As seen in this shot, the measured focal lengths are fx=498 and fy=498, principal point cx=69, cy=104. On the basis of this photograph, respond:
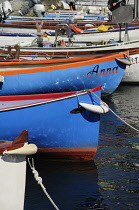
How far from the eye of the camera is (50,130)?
30.9ft

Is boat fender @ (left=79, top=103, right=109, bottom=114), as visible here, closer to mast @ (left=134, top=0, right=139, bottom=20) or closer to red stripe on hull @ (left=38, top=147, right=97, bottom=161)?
red stripe on hull @ (left=38, top=147, right=97, bottom=161)

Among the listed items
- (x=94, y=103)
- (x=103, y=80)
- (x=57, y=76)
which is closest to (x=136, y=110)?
(x=103, y=80)

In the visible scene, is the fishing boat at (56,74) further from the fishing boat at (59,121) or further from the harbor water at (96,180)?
the fishing boat at (59,121)

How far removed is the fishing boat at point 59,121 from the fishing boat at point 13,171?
1831 mm

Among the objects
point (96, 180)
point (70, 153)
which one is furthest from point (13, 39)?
point (96, 180)

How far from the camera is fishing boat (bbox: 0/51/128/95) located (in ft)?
43.6

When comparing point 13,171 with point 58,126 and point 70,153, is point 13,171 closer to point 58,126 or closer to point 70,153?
point 58,126

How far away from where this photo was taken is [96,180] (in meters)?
9.12

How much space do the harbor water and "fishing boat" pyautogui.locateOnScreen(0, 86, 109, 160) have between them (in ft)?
1.19

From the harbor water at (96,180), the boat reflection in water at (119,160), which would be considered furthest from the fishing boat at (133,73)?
the harbor water at (96,180)

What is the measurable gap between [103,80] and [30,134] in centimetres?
615

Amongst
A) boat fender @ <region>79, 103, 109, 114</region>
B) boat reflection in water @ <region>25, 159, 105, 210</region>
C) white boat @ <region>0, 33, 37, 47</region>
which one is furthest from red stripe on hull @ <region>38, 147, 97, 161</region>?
white boat @ <region>0, 33, 37, 47</region>

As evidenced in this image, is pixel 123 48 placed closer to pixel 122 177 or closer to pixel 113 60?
pixel 113 60

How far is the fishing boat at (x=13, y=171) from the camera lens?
23.5ft
